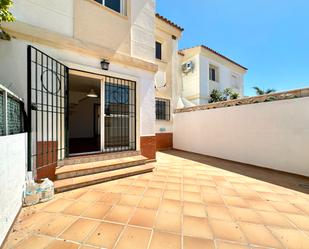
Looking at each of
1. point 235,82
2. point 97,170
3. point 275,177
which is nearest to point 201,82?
point 235,82

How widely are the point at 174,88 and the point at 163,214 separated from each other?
7925mm

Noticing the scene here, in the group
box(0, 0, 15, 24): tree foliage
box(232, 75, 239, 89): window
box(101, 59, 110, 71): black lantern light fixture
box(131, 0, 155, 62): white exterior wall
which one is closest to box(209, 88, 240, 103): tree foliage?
box(232, 75, 239, 89): window

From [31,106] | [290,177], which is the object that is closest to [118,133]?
[31,106]

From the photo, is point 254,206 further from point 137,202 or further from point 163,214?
point 137,202

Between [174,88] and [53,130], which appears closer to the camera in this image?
[53,130]

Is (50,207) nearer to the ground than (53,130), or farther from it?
nearer to the ground

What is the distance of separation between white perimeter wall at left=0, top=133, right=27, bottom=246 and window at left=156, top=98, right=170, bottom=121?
6850 millimetres

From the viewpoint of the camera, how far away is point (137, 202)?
2.60 metres

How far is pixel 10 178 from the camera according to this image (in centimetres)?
193

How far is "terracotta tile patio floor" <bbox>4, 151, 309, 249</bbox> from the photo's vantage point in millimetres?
1708

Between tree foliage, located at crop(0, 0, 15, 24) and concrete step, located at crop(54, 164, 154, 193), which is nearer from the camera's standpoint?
tree foliage, located at crop(0, 0, 15, 24)

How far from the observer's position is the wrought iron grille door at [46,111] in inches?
117

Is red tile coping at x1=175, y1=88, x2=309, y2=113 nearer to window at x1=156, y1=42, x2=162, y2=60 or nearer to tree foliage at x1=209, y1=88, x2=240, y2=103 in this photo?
window at x1=156, y1=42, x2=162, y2=60

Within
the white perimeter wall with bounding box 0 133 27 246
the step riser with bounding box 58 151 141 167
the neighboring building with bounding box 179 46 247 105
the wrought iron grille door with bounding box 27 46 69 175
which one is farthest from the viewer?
the neighboring building with bounding box 179 46 247 105
